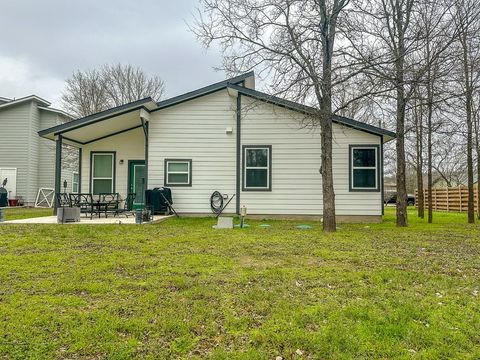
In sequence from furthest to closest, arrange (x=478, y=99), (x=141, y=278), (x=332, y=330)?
(x=478, y=99) → (x=141, y=278) → (x=332, y=330)

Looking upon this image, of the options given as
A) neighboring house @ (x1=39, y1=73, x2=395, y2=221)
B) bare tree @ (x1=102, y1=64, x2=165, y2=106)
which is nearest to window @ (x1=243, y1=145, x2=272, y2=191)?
neighboring house @ (x1=39, y1=73, x2=395, y2=221)

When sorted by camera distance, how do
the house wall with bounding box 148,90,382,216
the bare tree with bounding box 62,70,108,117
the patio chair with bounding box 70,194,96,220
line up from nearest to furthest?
the patio chair with bounding box 70,194,96,220 → the house wall with bounding box 148,90,382,216 → the bare tree with bounding box 62,70,108,117

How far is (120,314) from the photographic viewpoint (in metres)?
3.04

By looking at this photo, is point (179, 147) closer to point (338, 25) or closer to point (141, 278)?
point (338, 25)

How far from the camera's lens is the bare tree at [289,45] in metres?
8.39

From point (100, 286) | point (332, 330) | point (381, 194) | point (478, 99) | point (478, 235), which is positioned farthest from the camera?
point (478, 99)

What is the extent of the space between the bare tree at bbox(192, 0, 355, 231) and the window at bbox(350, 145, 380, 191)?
9.80ft

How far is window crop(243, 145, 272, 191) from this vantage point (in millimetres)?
11703

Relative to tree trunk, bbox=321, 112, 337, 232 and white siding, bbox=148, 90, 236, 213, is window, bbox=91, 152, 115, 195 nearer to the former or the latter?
white siding, bbox=148, 90, 236, 213

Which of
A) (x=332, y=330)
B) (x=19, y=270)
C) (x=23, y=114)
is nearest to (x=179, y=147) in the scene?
(x=19, y=270)

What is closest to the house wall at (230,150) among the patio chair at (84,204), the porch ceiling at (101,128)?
the porch ceiling at (101,128)

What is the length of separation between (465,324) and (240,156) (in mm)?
9214

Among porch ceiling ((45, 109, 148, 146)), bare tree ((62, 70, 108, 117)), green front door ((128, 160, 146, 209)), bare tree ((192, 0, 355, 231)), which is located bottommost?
green front door ((128, 160, 146, 209))

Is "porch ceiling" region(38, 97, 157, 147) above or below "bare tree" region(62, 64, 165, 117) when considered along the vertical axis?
below
